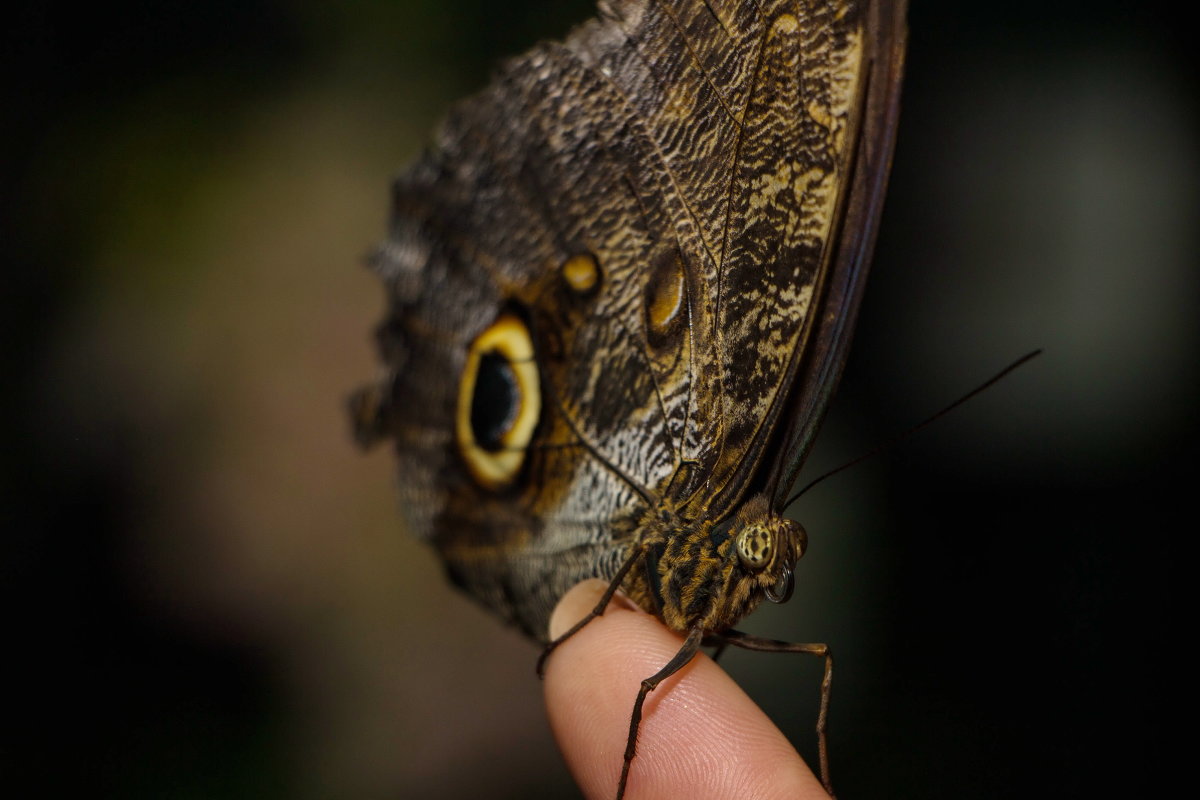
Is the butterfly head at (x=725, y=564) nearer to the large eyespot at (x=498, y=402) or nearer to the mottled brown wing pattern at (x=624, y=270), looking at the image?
the mottled brown wing pattern at (x=624, y=270)

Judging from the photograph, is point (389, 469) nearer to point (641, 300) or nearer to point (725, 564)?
point (641, 300)

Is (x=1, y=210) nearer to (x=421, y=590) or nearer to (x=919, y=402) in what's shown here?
(x=421, y=590)

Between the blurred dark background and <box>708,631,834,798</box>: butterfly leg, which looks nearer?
<box>708,631,834,798</box>: butterfly leg

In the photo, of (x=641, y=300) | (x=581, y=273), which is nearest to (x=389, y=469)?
(x=581, y=273)

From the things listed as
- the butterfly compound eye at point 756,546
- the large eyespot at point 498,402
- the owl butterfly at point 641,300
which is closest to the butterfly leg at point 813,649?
the owl butterfly at point 641,300

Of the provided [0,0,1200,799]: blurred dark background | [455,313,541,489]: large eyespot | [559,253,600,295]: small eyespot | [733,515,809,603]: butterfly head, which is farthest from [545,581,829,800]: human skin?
[0,0,1200,799]: blurred dark background

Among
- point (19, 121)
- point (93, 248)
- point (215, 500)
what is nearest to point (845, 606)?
point (215, 500)

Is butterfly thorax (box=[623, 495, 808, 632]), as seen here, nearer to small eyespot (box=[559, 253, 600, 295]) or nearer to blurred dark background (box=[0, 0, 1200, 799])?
small eyespot (box=[559, 253, 600, 295])
